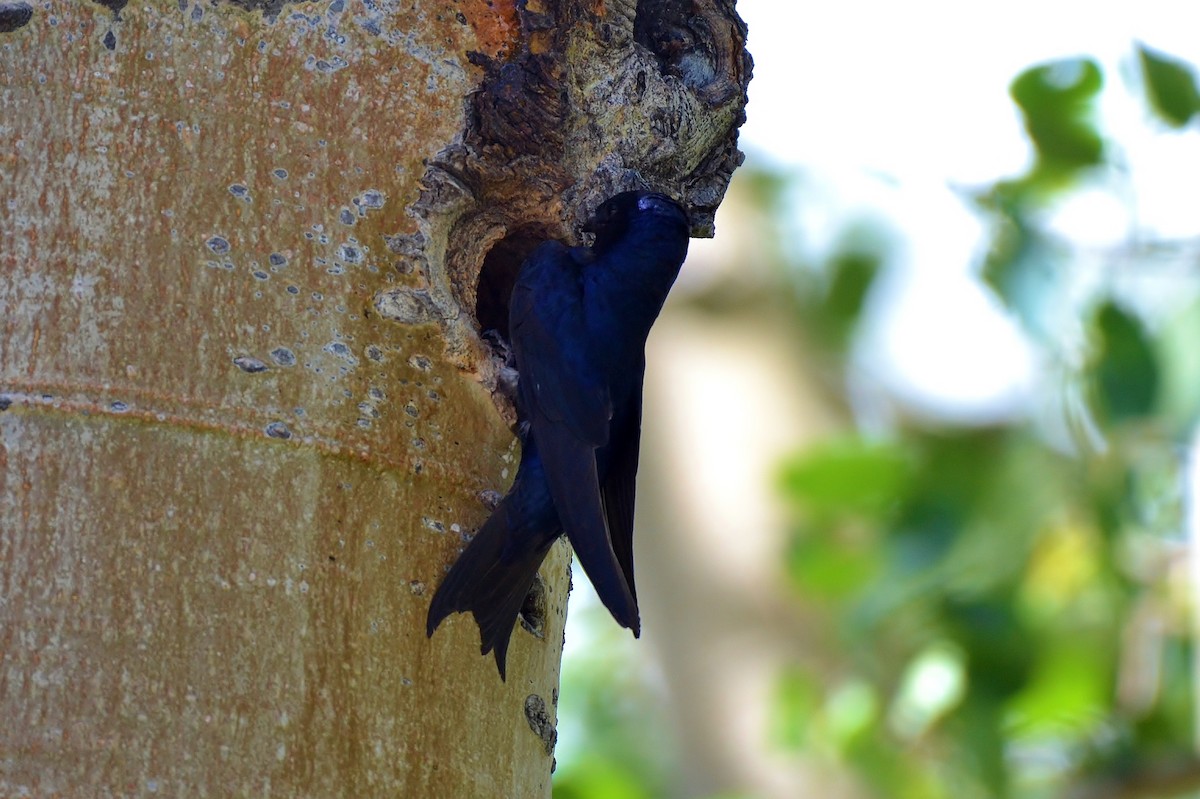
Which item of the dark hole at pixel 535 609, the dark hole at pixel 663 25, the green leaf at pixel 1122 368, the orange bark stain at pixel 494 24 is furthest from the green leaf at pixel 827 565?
the orange bark stain at pixel 494 24

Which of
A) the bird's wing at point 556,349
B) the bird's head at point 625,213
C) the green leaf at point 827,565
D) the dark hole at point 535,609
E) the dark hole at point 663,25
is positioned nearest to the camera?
the dark hole at point 535,609

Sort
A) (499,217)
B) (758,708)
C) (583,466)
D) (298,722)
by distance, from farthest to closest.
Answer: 1. (758,708)
2. (499,217)
3. (583,466)
4. (298,722)

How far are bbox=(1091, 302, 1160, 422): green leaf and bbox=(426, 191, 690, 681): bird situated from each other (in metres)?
0.86

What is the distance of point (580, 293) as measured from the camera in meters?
1.89

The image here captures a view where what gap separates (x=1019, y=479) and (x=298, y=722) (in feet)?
5.84

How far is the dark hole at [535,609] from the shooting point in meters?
1.61

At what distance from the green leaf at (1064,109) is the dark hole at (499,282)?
1.05m

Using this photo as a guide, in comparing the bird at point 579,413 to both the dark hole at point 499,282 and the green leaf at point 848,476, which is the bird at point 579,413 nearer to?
the dark hole at point 499,282

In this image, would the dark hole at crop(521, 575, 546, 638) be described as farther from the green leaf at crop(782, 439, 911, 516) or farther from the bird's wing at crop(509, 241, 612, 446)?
the green leaf at crop(782, 439, 911, 516)

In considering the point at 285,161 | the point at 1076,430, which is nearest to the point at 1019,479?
the point at 1076,430

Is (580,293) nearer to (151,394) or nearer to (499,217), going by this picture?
(499,217)

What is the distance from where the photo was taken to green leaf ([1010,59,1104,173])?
8.29 feet

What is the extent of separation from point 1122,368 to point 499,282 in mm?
1064

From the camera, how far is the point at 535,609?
1648 mm
